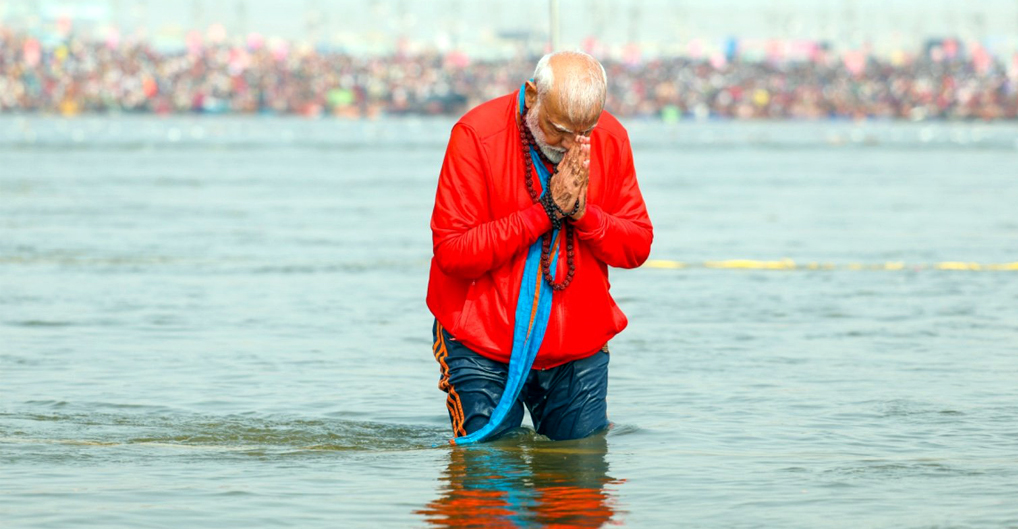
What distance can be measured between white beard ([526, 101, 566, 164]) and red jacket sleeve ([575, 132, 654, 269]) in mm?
195

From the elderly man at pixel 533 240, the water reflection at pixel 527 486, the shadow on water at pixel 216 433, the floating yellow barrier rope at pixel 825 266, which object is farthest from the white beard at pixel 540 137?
the floating yellow barrier rope at pixel 825 266

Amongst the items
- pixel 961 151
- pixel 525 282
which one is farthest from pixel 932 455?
pixel 961 151

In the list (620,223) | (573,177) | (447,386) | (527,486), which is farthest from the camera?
(527,486)

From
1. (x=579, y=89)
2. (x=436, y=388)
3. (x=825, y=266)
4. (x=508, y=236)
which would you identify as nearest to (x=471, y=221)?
(x=508, y=236)

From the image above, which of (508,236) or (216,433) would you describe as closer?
(508,236)

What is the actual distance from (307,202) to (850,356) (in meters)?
17.0

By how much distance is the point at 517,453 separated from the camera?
6.57 metres

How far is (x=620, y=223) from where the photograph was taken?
18.2ft

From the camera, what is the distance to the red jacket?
5.44 metres

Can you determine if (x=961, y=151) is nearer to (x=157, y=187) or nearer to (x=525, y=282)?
(x=157, y=187)

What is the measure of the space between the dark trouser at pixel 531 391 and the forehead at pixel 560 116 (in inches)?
35.3

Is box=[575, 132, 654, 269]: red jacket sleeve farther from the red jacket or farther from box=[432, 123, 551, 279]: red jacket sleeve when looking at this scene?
box=[432, 123, 551, 279]: red jacket sleeve

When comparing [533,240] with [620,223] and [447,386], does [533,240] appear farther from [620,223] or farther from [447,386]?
[447,386]

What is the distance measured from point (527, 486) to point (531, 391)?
1.29 feet
